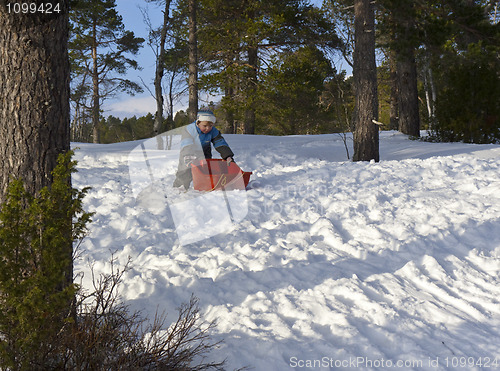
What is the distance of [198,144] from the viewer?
617 cm

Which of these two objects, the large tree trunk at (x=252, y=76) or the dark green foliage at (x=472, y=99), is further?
the large tree trunk at (x=252, y=76)

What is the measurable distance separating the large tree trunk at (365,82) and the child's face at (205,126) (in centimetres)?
401

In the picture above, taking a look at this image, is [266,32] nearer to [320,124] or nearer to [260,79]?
[260,79]

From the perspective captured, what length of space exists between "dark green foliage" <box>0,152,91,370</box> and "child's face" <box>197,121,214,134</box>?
13.6 ft

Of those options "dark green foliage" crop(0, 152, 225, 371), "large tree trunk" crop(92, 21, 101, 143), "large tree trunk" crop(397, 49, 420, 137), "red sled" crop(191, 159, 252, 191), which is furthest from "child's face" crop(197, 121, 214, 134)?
"large tree trunk" crop(92, 21, 101, 143)

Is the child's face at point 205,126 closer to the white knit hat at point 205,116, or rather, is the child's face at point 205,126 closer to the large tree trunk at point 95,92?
the white knit hat at point 205,116

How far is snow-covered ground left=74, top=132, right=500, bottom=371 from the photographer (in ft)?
8.42

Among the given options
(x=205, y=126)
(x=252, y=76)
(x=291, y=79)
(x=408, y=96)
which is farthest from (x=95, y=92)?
(x=205, y=126)

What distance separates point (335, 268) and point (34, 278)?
8.43ft

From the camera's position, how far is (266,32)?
50.0ft

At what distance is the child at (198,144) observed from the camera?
606cm

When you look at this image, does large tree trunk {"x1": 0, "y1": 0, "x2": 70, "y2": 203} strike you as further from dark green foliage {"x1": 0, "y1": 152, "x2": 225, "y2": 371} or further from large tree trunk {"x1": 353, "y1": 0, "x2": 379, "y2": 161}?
large tree trunk {"x1": 353, "y1": 0, "x2": 379, "y2": 161}

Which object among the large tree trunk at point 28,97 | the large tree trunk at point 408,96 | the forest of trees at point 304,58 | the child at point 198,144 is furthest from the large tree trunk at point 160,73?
the large tree trunk at point 28,97

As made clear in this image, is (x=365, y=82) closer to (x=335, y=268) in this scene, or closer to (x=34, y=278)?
(x=335, y=268)
